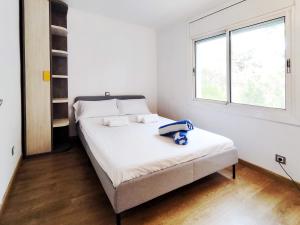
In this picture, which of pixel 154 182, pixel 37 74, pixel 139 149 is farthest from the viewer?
pixel 37 74

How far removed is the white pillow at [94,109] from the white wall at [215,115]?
4.15ft

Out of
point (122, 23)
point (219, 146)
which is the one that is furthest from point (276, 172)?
point (122, 23)

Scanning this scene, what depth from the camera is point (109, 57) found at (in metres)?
3.63

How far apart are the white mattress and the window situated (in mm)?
847

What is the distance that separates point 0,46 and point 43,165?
5.14 feet

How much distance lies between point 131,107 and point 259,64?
2149 millimetres

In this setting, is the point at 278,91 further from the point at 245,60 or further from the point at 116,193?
the point at 116,193

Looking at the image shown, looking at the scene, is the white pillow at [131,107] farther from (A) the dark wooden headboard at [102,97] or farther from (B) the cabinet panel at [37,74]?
(B) the cabinet panel at [37,74]

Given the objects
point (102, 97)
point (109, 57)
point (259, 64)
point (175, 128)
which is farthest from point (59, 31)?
point (259, 64)

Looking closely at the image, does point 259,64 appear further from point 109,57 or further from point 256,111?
point 109,57

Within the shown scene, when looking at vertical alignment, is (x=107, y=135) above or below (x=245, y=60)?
below

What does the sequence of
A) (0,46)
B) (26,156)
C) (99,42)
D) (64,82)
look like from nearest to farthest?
1. (0,46)
2. (26,156)
3. (64,82)
4. (99,42)

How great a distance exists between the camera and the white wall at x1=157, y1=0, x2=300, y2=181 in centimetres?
203

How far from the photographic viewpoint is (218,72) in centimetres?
297
